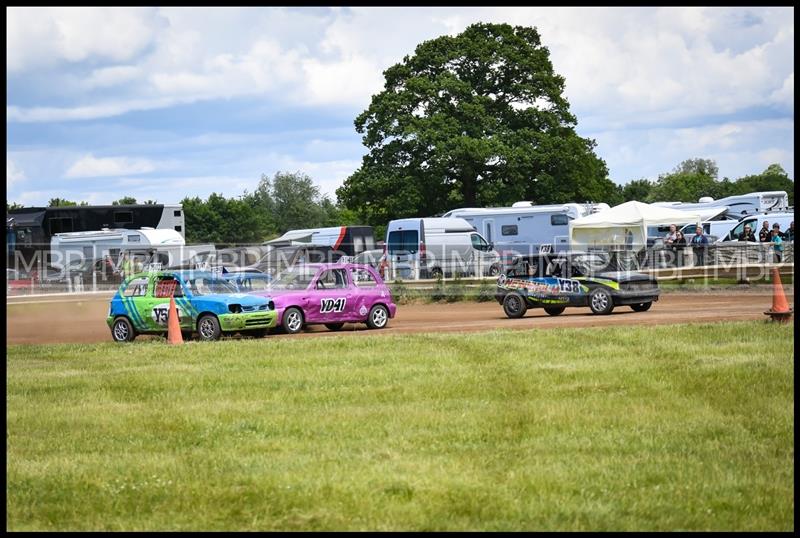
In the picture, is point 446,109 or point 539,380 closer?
point 539,380

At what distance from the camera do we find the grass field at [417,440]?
7539 mm

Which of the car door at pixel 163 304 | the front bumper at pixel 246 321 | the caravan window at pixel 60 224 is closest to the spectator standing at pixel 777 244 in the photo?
the front bumper at pixel 246 321

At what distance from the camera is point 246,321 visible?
21.4 m

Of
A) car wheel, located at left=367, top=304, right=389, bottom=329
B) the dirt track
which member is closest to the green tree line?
the dirt track

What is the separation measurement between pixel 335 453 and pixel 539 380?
14.3 ft

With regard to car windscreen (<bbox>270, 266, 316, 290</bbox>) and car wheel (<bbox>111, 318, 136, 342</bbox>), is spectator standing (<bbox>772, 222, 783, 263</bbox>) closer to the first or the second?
car windscreen (<bbox>270, 266, 316, 290</bbox>)

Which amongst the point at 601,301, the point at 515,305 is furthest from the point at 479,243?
the point at 601,301

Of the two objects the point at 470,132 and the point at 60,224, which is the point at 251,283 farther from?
the point at 470,132

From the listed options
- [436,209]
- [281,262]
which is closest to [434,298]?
[281,262]

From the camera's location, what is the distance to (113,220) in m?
49.7

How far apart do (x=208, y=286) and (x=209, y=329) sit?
4.39 ft

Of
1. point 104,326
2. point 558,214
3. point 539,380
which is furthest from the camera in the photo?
point 558,214

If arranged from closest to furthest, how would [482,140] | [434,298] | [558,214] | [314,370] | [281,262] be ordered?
[314,370], [434,298], [281,262], [558,214], [482,140]

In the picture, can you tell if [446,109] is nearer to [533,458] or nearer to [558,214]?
[558,214]
